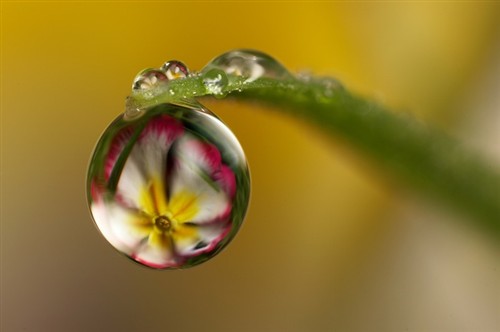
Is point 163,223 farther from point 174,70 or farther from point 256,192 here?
point 256,192

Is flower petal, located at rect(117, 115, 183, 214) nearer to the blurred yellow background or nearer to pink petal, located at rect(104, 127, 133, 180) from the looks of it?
pink petal, located at rect(104, 127, 133, 180)

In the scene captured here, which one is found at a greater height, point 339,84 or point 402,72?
point 402,72

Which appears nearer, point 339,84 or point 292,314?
point 339,84

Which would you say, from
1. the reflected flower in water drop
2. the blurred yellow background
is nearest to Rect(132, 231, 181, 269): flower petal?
the reflected flower in water drop

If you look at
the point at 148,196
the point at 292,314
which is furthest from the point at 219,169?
the point at 292,314

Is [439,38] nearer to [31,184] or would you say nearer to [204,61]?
[204,61]

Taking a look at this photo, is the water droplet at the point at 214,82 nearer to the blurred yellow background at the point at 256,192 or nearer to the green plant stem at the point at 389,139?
the green plant stem at the point at 389,139
